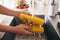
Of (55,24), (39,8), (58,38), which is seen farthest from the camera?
(39,8)

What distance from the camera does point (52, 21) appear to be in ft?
3.63

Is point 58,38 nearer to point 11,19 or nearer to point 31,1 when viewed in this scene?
point 11,19

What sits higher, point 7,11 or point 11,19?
point 7,11

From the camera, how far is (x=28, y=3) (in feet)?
4.98

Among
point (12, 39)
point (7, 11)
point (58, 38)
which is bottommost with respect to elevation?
point (12, 39)

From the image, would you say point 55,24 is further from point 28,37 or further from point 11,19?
point 11,19

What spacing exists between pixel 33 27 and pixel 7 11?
0.93ft

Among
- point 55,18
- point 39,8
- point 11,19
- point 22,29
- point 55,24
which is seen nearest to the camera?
point 22,29

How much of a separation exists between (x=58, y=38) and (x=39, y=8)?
63 cm

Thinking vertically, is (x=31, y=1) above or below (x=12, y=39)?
above

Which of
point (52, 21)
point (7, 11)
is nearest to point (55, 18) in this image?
point (52, 21)

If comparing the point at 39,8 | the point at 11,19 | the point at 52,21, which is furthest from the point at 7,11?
the point at 39,8

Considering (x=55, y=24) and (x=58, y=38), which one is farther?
(x=55, y=24)

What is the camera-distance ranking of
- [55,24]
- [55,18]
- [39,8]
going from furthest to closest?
1. [39,8]
2. [55,18]
3. [55,24]
